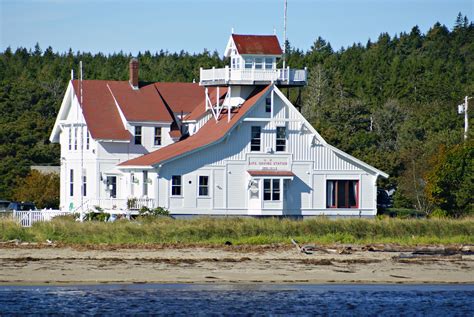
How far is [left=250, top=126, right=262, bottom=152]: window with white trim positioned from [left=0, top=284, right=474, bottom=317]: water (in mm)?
22385

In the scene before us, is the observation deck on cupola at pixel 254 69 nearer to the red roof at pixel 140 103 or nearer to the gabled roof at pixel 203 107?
the gabled roof at pixel 203 107

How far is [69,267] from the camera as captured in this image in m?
34.4

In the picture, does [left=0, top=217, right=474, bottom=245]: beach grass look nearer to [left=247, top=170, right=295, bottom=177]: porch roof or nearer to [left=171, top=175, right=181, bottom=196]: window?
[left=171, top=175, right=181, bottom=196]: window

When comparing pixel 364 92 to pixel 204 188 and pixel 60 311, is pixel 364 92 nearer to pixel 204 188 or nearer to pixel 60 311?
pixel 204 188

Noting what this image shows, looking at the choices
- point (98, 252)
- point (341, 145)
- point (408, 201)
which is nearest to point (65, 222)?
point (98, 252)

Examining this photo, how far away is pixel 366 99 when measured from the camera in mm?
105000

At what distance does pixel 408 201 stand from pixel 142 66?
7125cm

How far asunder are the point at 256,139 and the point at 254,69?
418 centimetres

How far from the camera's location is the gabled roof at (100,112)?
5900 centimetres

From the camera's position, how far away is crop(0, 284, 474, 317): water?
2909 centimetres

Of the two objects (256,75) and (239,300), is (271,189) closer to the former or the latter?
(256,75)

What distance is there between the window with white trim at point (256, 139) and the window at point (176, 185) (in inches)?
162

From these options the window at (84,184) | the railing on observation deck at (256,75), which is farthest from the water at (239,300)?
the window at (84,184)

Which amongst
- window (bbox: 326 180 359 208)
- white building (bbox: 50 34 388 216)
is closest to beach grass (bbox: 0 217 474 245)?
white building (bbox: 50 34 388 216)
